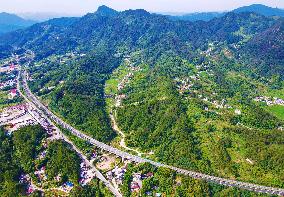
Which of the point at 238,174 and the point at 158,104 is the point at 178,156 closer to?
the point at 238,174

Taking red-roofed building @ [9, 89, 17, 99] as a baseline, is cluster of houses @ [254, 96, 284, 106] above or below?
above

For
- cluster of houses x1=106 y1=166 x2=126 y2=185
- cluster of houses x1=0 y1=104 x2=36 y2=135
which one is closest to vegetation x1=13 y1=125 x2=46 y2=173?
cluster of houses x1=0 y1=104 x2=36 y2=135

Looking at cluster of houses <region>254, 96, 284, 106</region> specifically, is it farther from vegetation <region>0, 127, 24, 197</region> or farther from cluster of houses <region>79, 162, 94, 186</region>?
vegetation <region>0, 127, 24, 197</region>

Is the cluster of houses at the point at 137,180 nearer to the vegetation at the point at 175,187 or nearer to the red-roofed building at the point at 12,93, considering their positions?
the vegetation at the point at 175,187

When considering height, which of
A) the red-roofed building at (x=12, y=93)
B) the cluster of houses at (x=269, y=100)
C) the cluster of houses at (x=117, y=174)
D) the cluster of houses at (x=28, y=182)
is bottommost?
the cluster of houses at (x=28, y=182)

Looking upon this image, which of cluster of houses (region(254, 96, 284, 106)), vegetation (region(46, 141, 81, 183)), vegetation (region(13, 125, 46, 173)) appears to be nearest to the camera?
vegetation (region(46, 141, 81, 183))

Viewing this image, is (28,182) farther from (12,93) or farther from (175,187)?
(12,93)

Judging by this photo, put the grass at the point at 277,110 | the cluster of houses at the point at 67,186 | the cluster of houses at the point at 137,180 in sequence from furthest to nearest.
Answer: the grass at the point at 277,110 → the cluster of houses at the point at 67,186 → the cluster of houses at the point at 137,180

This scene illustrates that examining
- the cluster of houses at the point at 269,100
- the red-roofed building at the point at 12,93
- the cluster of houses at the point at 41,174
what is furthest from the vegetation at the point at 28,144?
the cluster of houses at the point at 269,100

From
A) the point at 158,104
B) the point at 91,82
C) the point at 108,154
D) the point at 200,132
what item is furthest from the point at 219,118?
the point at 91,82

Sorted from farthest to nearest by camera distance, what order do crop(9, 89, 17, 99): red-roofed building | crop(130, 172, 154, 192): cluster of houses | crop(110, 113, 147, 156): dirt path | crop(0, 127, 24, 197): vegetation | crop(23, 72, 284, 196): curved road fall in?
crop(9, 89, 17, 99): red-roofed building, crop(110, 113, 147, 156): dirt path, crop(130, 172, 154, 192): cluster of houses, crop(0, 127, 24, 197): vegetation, crop(23, 72, 284, 196): curved road

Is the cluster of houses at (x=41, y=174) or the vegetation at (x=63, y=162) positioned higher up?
the vegetation at (x=63, y=162)
